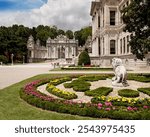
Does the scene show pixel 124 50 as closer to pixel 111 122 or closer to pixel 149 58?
pixel 149 58

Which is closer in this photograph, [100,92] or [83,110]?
[83,110]

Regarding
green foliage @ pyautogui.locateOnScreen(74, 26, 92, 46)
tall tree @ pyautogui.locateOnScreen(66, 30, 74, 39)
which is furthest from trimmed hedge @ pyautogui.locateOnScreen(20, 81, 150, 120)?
tall tree @ pyautogui.locateOnScreen(66, 30, 74, 39)

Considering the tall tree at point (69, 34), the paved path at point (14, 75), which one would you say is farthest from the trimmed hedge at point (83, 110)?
the tall tree at point (69, 34)

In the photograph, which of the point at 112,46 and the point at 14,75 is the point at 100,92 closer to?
the point at 14,75

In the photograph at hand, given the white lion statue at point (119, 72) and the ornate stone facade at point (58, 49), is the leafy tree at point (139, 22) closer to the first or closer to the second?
the white lion statue at point (119, 72)

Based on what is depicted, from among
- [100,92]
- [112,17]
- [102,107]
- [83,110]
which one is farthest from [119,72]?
[112,17]

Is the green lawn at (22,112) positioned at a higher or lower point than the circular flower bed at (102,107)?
lower

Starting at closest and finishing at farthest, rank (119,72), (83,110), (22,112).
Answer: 1. (83,110)
2. (22,112)
3. (119,72)

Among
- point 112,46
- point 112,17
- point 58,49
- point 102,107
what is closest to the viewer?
point 102,107

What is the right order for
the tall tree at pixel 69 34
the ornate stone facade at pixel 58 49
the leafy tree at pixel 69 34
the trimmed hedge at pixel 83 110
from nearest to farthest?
the trimmed hedge at pixel 83 110 → the ornate stone facade at pixel 58 49 → the tall tree at pixel 69 34 → the leafy tree at pixel 69 34

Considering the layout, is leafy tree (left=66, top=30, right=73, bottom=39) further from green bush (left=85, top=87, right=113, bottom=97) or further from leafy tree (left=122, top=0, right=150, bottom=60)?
green bush (left=85, top=87, right=113, bottom=97)

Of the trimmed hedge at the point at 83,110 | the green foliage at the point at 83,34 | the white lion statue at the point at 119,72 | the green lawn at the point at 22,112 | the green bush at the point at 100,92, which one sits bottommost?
the green lawn at the point at 22,112

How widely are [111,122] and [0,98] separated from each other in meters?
7.03

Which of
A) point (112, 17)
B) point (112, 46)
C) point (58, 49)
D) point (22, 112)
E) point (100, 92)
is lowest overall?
point (22, 112)
